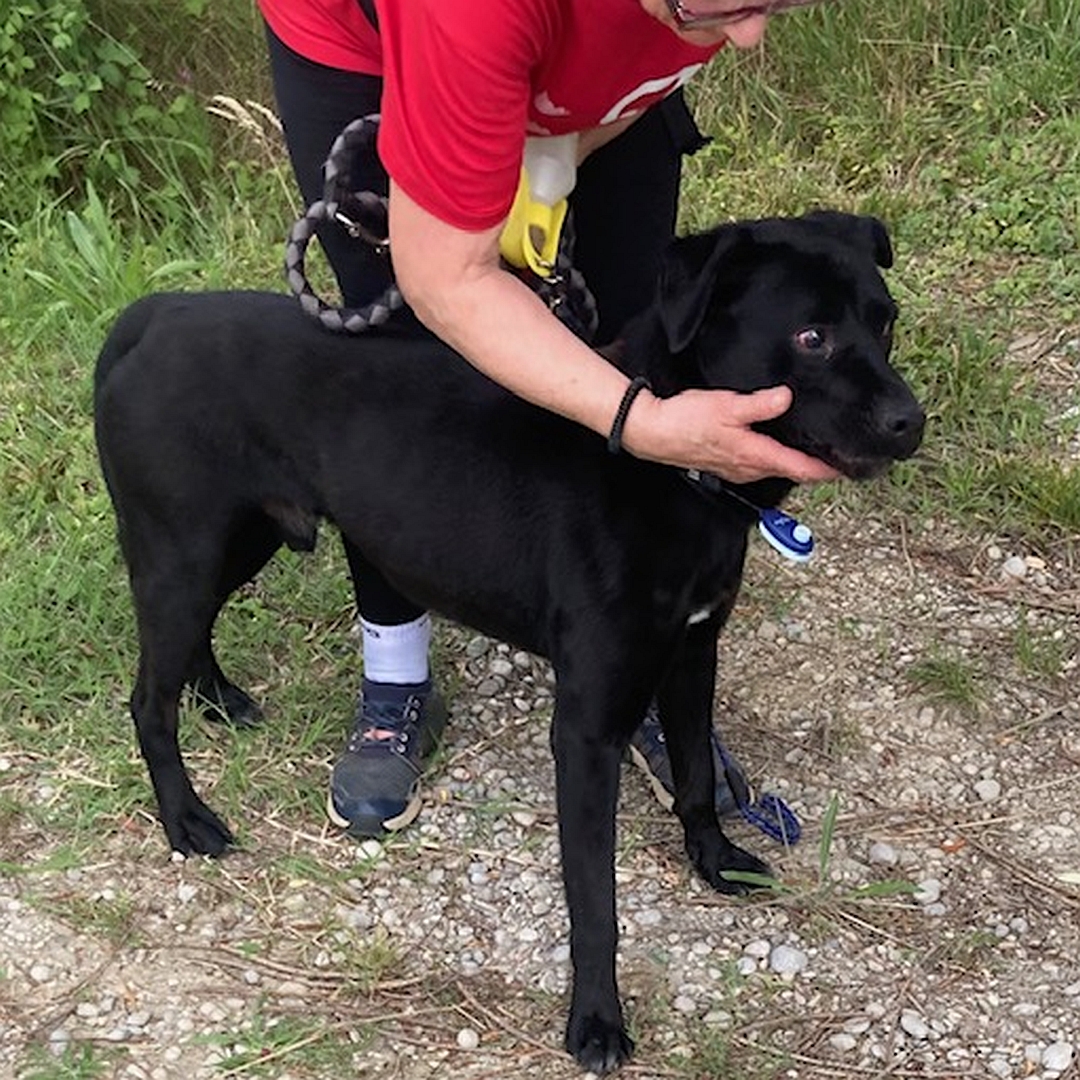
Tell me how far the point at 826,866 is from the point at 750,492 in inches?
30.1

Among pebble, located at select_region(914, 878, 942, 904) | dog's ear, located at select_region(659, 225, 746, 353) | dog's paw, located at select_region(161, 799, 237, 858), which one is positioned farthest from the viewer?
dog's paw, located at select_region(161, 799, 237, 858)

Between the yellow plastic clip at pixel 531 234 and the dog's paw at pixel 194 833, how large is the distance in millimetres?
1112

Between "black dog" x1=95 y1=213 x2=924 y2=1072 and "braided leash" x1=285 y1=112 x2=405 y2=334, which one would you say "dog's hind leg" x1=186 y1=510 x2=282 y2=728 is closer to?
"black dog" x1=95 y1=213 x2=924 y2=1072

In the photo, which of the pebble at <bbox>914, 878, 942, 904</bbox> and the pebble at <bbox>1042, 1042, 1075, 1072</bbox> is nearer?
the pebble at <bbox>1042, 1042, 1075, 1072</bbox>

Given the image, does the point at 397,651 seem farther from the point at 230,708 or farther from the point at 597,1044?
the point at 597,1044

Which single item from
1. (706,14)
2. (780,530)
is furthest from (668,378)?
(706,14)

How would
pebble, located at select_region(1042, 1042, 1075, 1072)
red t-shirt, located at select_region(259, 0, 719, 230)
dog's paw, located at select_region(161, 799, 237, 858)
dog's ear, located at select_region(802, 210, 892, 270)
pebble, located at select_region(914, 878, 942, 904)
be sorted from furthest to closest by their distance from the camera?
1. dog's paw, located at select_region(161, 799, 237, 858)
2. pebble, located at select_region(914, 878, 942, 904)
3. pebble, located at select_region(1042, 1042, 1075, 1072)
4. dog's ear, located at select_region(802, 210, 892, 270)
5. red t-shirt, located at select_region(259, 0, 719, 230)

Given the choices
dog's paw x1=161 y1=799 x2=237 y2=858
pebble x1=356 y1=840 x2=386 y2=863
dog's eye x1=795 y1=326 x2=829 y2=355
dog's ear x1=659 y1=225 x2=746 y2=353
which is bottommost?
pebble x1=356 y1=840 x2=386 y2=863

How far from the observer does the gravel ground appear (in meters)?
2.51

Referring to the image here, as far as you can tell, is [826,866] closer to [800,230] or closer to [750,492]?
[750,492]

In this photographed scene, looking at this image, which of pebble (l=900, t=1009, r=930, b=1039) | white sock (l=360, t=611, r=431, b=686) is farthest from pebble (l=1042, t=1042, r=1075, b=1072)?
white sock (l=360, t=611, r=431, b=686)

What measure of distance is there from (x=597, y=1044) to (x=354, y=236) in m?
1.25

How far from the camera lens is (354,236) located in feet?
8.43

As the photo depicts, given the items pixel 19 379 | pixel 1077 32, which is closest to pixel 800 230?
pixel 19 379
